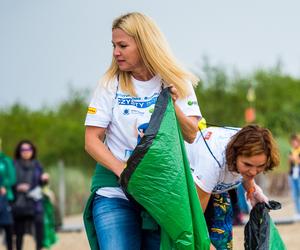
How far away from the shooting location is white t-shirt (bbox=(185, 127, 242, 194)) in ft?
20.1

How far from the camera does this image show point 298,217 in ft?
63.8

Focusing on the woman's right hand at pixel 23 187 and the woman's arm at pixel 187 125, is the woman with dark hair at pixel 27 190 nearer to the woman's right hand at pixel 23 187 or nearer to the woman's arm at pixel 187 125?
the woman's right hand at pixel 23 187

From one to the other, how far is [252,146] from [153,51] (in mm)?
775

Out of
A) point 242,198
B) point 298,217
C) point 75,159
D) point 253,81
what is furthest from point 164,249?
point 253,81

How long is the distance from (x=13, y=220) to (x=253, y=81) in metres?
26.6

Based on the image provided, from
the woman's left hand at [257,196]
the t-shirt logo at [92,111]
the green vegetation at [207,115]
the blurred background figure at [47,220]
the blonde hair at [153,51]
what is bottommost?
the green vegetation at [207,115]

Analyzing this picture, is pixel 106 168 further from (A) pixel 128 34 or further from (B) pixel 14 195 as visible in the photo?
(B) pixel 14 195

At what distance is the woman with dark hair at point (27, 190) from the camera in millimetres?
14453

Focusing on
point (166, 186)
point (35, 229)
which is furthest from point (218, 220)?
point (35, 229)

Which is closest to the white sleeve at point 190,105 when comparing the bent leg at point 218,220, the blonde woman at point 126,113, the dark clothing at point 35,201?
the blonde woman at point 126,113

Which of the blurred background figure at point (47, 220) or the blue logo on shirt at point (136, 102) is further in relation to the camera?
the blurred background figure at point (47, 220)

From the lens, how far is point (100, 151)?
5.71m

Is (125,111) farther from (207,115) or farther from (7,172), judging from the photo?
(207,115)

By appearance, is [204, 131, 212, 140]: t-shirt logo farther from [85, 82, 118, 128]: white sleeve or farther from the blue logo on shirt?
[85, 82, 118, 128]: white sleeve
